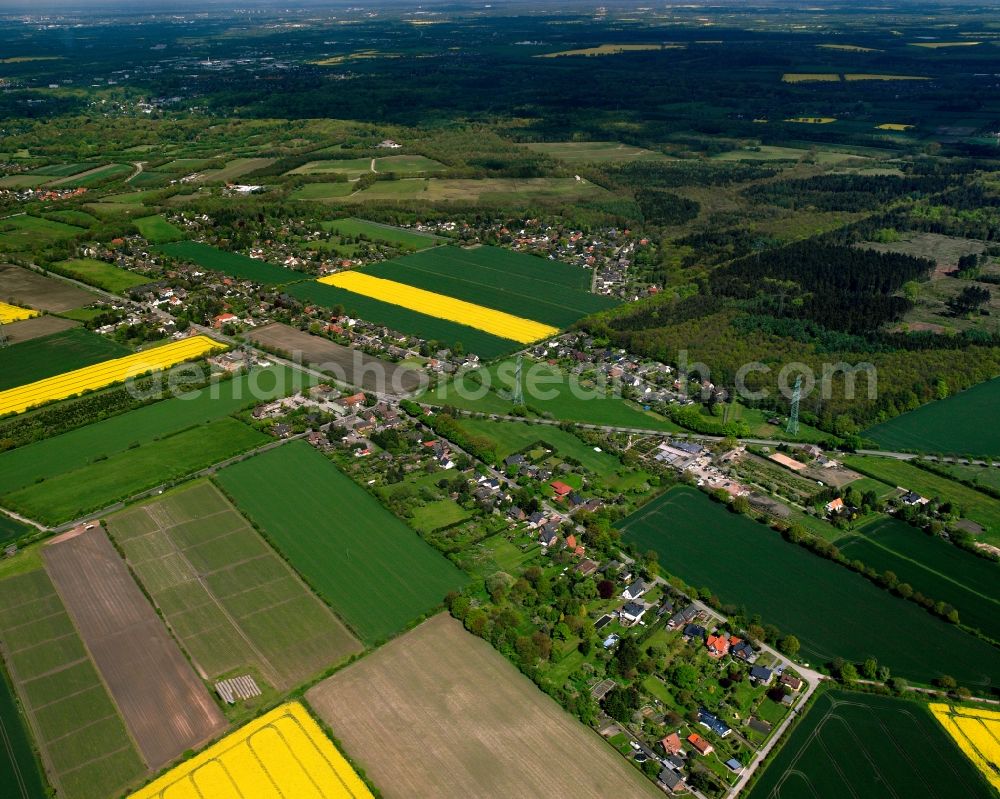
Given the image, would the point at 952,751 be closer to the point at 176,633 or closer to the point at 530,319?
the point at 176,633

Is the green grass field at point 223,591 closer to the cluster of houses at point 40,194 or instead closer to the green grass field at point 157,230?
the green grass field at point 157,230

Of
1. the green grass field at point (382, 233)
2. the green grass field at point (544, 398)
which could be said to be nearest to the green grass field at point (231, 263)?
the green grass field at point (382, 233)

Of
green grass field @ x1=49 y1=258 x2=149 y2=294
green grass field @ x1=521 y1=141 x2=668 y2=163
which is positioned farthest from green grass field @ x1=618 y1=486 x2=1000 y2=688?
green grass field @ x1=521 y1=141 x2=668 y2=163

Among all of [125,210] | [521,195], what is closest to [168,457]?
[125,210]

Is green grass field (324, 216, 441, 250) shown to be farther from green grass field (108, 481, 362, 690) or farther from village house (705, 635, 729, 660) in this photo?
village house (705, 635, 729, 660)

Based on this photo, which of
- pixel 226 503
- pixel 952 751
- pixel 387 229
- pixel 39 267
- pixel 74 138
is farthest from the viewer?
pixel 74 138

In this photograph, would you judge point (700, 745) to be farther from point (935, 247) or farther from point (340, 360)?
point (935, 247)
